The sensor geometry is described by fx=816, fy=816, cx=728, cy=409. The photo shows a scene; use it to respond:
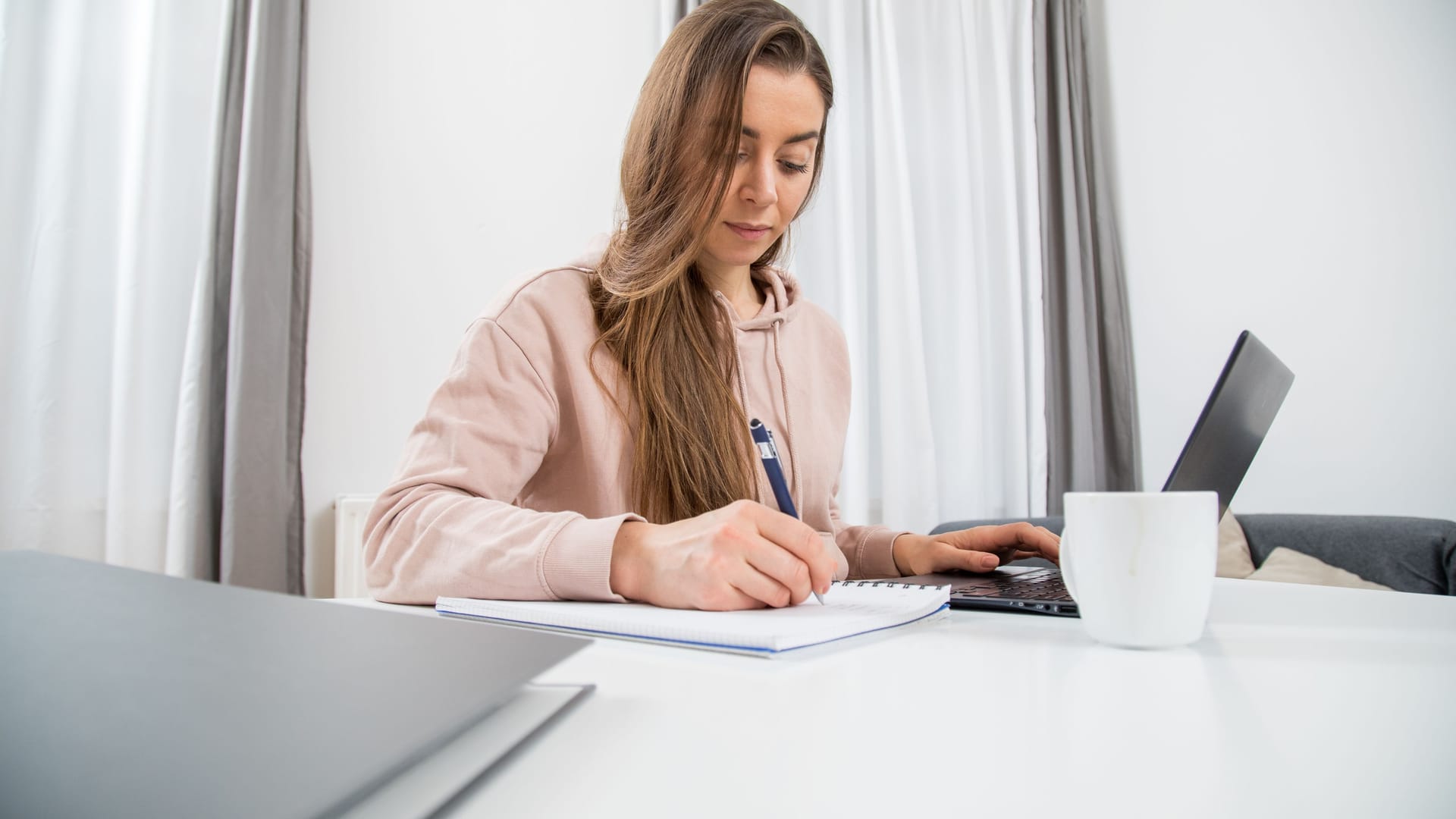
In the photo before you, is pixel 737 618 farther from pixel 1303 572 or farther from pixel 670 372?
pixel 1303 572

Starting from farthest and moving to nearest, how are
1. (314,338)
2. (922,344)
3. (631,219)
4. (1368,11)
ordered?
(922,344) < (1368,11) < (314,338) < (631,219)

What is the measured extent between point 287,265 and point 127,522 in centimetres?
72

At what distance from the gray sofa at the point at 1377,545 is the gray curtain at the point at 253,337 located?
A: 1921mm

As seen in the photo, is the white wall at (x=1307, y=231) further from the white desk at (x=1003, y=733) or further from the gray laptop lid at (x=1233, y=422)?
the white desk at (x=1003, y=733)

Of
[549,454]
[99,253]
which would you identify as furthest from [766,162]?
[99,253]

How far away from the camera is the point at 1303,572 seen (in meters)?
1.93

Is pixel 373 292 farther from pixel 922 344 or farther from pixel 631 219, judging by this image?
pixel 922 344

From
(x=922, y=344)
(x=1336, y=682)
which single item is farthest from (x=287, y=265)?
(x=1336, y=682)

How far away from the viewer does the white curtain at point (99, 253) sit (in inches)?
73.3

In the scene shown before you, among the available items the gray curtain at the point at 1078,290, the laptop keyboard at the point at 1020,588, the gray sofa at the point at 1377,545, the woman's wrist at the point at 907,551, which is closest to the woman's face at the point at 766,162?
the woman's wrist at the point at 907,551

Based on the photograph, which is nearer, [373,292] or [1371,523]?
[1371,523]

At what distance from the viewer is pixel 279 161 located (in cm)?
212

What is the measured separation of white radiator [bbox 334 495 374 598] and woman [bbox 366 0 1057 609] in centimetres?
127

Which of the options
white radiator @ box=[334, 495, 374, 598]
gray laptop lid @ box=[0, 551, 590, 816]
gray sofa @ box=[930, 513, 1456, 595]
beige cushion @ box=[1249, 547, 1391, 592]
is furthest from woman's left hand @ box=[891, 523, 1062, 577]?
white radiator @ box=[334, 495, 374, 598]
